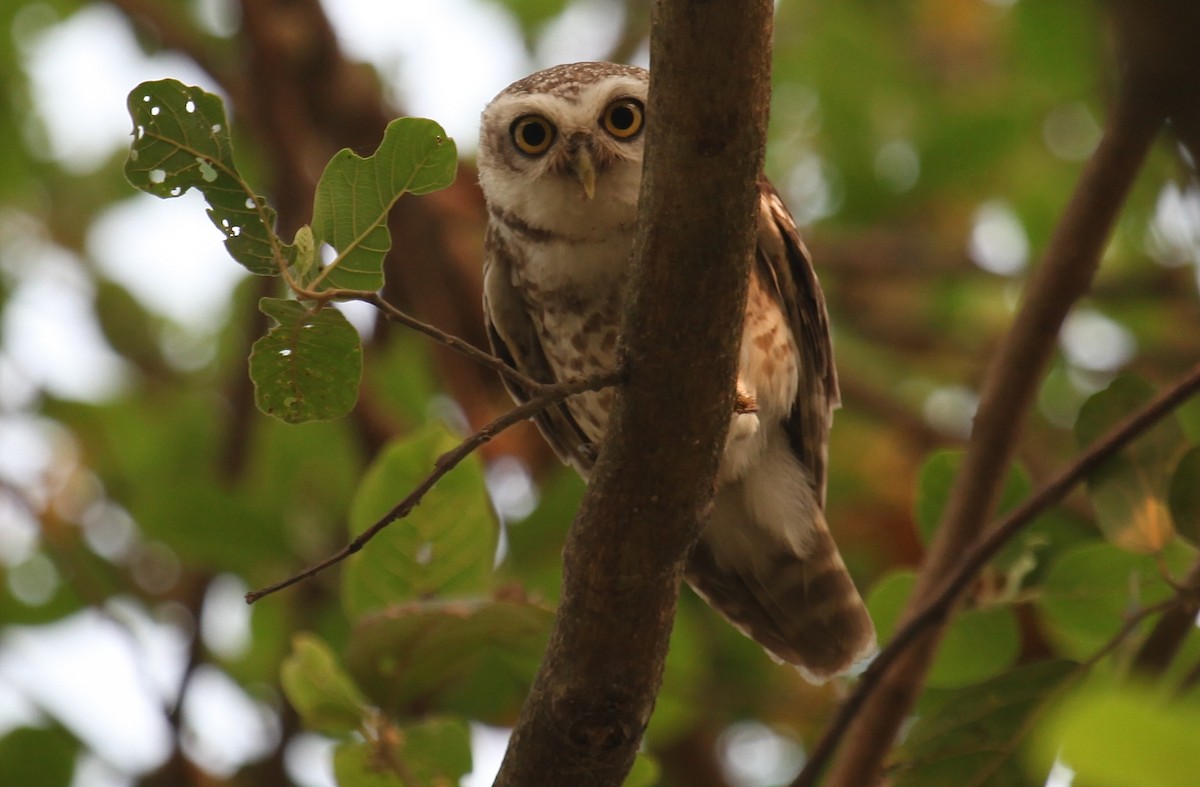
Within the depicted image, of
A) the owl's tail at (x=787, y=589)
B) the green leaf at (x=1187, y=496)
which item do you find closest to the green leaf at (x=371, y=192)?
the green leaf at (x=1187, y=496)

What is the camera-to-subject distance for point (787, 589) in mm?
3572

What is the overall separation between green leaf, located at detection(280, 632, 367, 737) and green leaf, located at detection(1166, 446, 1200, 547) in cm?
153

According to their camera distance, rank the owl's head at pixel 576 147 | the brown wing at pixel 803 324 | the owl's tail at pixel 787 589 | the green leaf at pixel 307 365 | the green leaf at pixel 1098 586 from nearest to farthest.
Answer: the green leaf at pixel 307 365 → the green leaf at pixel 1098 586 → the owl's head at pixel 576 147 → the brown wing at pixel 803 324 → the owl's tail at pixel 787 589

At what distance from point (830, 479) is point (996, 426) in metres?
1.99

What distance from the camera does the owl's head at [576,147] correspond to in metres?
3.15

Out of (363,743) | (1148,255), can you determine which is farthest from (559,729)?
(1148,255)

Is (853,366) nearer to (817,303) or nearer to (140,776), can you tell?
(817,303)

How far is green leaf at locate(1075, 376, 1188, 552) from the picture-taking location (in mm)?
2465

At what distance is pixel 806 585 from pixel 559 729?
5.04ft

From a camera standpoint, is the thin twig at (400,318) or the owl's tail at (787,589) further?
the owl's tail at (787,589)

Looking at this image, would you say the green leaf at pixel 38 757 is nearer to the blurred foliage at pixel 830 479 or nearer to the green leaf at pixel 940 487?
the blurred foliage at pixel 830 479

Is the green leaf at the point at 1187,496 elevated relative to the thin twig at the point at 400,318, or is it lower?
lower

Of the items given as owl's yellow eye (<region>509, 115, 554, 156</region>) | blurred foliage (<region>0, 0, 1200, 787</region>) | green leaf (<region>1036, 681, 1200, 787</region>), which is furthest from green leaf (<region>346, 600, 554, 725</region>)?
green leaf (<region>1036, 681, 1200, 787</region>)

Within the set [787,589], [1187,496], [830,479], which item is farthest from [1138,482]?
[830,479]
